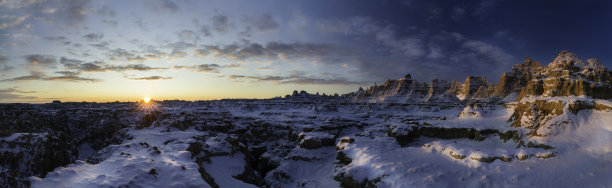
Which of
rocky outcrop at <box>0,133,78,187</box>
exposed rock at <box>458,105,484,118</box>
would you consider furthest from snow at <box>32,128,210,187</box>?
exposed rock at <box>458,105,484,118</box>

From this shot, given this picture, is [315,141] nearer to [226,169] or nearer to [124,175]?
[226,169]

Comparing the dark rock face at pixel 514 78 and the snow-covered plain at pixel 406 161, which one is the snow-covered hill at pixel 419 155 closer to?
the snow-covered plain at pixel 406 161

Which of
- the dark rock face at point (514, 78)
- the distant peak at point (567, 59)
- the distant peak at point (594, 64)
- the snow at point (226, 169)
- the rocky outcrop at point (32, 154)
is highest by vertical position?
the dark rock face at point (514, 78)

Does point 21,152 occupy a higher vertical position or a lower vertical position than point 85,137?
higher

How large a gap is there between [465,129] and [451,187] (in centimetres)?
1130

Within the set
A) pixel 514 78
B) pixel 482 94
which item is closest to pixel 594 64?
pixel 514 78

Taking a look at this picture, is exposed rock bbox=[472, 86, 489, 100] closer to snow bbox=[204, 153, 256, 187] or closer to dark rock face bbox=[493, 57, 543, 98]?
dark rock face bbox=[493, 57, 543, 98]

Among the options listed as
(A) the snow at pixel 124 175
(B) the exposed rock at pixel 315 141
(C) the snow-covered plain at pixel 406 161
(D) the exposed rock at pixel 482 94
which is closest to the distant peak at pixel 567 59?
(C) the snow-covered plain at pixel 406 161

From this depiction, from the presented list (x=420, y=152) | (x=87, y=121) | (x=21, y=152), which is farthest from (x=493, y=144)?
(x=87, y=121)

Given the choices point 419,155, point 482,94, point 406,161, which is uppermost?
point 482,94

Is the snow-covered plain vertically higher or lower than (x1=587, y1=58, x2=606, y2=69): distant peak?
lower

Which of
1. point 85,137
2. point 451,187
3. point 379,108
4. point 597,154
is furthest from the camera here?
point 379,108

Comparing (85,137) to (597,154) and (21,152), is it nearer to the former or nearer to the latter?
(21,152)

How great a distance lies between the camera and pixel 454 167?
2055 cm
